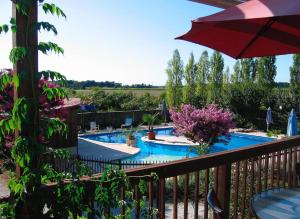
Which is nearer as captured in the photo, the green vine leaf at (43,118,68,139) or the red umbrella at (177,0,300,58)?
the green vine leaf at (43,118,68,139)

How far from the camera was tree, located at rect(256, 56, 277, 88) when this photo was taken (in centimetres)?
2986

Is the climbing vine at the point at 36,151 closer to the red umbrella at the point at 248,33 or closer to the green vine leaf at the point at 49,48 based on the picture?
the green vine leaf at the point at 49,48

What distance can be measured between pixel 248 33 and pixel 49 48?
188cm

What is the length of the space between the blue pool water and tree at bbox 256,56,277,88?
12084 millimetres

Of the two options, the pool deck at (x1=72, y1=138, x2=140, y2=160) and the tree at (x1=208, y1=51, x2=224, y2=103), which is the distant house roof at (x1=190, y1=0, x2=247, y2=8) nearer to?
the pool deck at (x1=72, y1=138, x2=140, y2=160)

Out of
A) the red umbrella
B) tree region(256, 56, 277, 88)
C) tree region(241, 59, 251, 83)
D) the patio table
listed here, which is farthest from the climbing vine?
tree region(241, 59, 251, 83)

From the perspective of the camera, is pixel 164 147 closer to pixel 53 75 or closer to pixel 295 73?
pixel 53 75

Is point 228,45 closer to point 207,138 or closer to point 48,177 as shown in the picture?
point 48,177

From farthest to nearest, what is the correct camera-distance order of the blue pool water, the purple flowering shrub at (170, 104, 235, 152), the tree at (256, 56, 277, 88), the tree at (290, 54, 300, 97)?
1. the tree at (256, 56, 277, 88)
2. the tree at (290, 54, 300, 97)
3. the blue pool water
4. the purple flowering shrub at (170, 104, 235, 152)

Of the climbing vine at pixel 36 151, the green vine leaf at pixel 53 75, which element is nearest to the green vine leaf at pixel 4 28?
the climbing vine at pixel 36 151

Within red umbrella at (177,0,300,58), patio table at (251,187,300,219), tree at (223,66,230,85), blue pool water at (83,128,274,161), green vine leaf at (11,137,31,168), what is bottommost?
blue pool water at (83,128,274,161)

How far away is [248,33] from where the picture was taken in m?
3.00

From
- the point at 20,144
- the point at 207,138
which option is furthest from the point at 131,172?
the point at 207,138

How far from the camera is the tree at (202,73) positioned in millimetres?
30297
